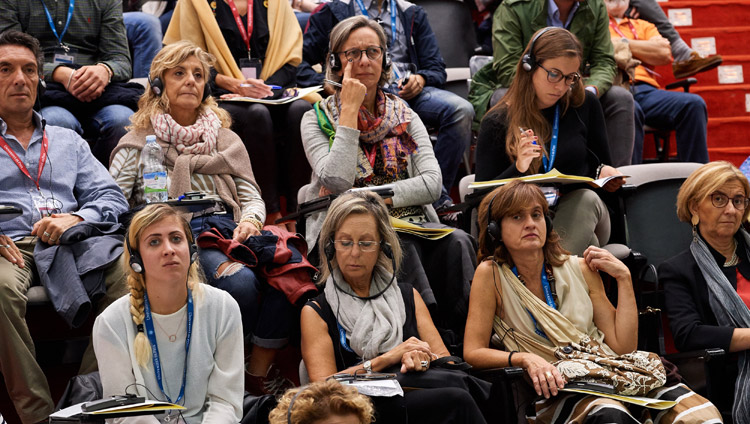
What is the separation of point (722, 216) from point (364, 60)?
1.60m

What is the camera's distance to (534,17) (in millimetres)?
5195

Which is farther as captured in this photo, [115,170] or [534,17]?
[534,17]

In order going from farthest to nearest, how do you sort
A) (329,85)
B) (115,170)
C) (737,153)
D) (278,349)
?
(737,153)
(329,85)
(115,170)
(278,349)

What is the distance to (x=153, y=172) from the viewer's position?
151 inches

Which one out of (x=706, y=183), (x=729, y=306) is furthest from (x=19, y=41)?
(x=729, y=306)

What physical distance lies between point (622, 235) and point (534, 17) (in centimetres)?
162

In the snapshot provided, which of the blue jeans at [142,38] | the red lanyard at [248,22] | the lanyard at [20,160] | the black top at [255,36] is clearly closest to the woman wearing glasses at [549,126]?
the black top at [255,36]

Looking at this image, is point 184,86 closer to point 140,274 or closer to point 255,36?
point 255,36

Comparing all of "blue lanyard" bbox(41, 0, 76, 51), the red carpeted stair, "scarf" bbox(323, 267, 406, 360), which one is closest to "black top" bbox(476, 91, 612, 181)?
"scarf" bbox(323, 267, 406, 360)

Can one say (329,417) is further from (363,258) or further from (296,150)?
(296,150)

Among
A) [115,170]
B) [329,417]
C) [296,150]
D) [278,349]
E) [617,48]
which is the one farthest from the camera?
[617,48]

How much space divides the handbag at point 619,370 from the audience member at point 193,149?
108 centimetres

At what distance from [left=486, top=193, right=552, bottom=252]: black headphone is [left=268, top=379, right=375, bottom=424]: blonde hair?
3.44ft

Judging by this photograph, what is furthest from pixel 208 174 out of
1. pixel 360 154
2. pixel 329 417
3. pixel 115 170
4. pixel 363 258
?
pixel 329 417
